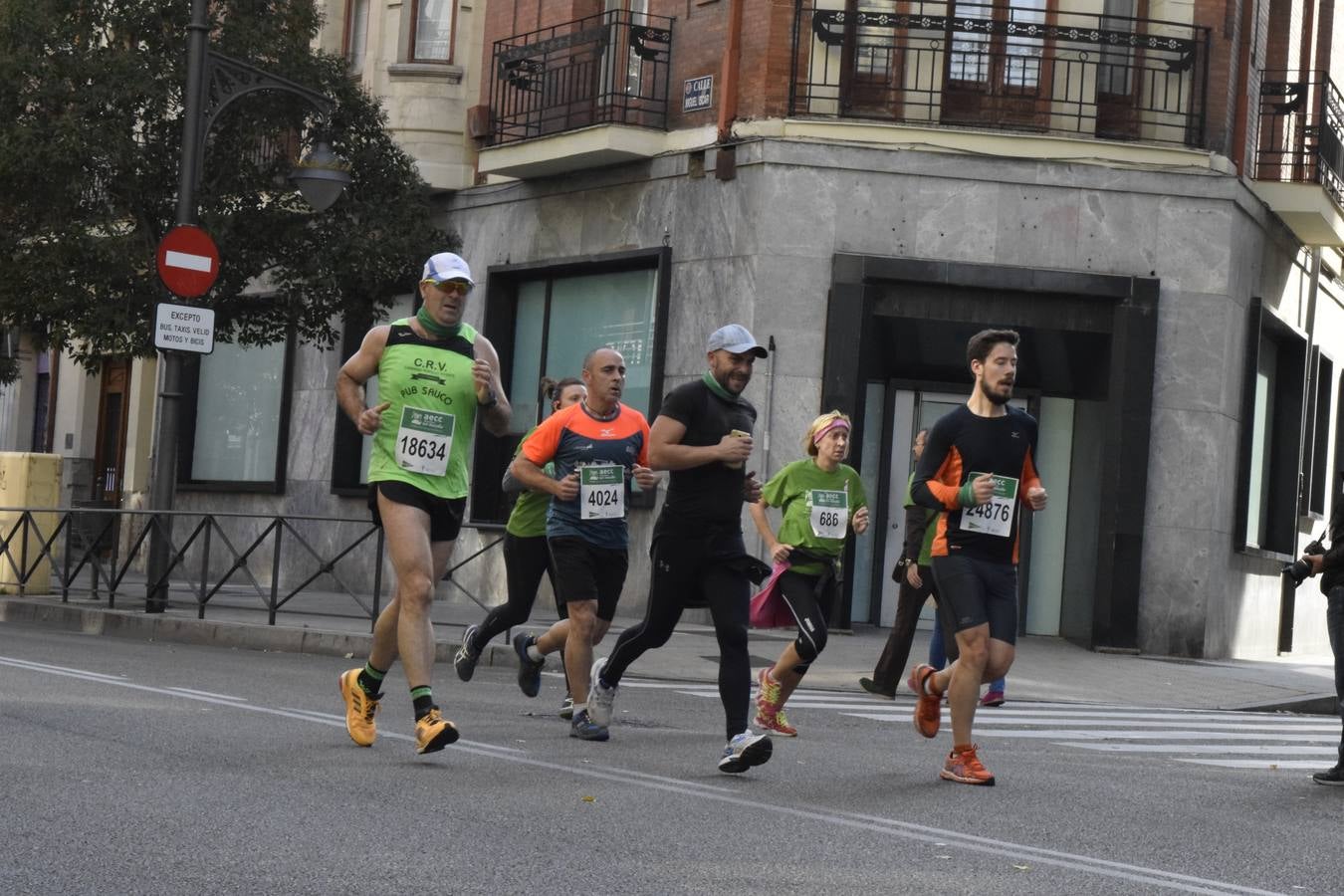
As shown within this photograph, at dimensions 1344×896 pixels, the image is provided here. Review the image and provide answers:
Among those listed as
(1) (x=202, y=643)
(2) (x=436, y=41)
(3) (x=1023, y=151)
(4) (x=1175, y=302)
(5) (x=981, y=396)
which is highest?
(2) (x=436, y=41)

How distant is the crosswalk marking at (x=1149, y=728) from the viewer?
1116cm

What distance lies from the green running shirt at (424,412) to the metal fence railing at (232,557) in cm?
718

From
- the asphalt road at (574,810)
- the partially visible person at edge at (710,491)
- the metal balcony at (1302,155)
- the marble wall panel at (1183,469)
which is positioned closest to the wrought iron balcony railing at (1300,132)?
the metal balcony at (1302,155)

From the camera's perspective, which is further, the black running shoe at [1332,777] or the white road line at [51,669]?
the white road line at [51,669]

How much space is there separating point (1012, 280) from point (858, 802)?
12.3 m

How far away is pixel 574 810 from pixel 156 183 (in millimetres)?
13586

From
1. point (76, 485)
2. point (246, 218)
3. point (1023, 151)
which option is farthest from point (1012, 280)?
point (76, 485)

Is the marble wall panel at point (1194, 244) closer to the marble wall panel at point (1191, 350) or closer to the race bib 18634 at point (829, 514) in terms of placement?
the marble wall panel at point (1191, 350)

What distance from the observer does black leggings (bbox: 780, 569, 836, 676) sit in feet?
33.1

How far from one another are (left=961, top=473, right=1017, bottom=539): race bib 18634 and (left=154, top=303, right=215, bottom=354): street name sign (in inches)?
394

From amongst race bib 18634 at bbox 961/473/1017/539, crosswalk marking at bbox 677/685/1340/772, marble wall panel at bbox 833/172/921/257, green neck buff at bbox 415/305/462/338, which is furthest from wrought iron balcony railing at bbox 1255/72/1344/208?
green neck buff at bbox 415/305/462/338

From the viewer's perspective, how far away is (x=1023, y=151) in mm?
19531

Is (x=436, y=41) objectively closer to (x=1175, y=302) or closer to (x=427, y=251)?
(x=427, y=251)

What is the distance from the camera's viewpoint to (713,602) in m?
8.93
